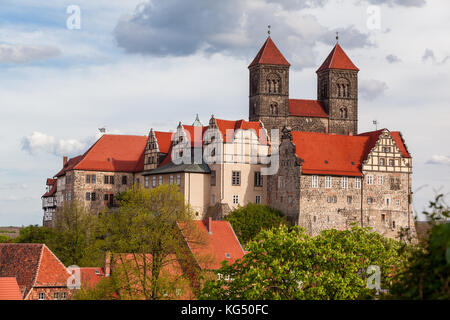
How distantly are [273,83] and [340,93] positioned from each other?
9204 mm

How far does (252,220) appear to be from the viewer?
7281 cm

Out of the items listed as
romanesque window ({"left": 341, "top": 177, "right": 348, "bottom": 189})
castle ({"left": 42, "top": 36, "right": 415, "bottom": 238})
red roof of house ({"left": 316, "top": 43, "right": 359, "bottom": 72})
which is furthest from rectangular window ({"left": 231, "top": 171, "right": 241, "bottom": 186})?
red roof of house ({"left": 316, "top": 43, "right": 359, "bottom": 72})

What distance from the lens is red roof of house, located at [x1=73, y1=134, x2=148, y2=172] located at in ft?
299

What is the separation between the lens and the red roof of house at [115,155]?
91.0 m

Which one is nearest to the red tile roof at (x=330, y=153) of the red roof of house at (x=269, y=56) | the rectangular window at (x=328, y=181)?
the rectangular window at (x=328, y=181)

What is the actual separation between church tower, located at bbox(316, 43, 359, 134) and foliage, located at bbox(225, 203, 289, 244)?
2708cm

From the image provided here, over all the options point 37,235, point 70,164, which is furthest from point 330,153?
point 70,164

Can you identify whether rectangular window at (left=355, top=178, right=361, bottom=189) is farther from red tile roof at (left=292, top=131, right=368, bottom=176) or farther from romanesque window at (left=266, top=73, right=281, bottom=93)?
romanesque window at (left=266, top=73, right=281, bottom=93)

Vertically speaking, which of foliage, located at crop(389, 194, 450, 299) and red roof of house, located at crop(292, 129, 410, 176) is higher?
red roof of house, located at crop(292, 129, 410, 176)

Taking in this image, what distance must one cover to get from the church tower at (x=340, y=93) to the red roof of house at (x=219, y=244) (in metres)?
36.7

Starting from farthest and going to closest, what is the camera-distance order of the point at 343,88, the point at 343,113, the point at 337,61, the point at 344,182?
1. the point at 337,61
2. the point at 343,88
3. the point at 343,113
4. the point at 344,182

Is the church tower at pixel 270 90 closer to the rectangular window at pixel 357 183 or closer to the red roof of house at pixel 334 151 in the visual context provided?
the red roof of house at pixel 334 151

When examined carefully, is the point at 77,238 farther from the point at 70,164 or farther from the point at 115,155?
the point at 70,164

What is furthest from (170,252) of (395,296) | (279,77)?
(279,77)
